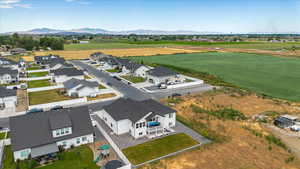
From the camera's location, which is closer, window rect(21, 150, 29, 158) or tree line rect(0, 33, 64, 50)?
window rect(21, 150, 29, 158)

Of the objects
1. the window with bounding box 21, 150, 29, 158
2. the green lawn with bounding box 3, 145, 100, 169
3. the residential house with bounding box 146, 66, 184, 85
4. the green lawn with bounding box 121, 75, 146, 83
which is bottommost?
the green lawn with bounding box 3, 145, 100, 169

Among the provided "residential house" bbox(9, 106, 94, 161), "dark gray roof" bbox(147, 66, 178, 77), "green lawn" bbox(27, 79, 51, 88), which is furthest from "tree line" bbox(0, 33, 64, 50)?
"residential house" bbox(9, 106, 94, 161)

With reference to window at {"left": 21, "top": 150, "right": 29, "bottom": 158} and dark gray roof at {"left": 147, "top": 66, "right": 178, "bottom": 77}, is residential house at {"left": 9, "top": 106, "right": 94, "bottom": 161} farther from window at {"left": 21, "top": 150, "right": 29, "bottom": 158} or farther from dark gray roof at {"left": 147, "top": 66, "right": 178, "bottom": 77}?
→ dark gray roof at {"left": 147, "top": 66, "right": 178, "bottom": 77}

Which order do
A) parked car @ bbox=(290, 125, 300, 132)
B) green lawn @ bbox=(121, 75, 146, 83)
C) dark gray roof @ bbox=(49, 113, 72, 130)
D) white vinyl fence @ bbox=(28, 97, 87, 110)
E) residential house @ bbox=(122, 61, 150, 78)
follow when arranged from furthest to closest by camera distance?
residential house @ bbox=(122, 61, 150, 78), green lawn @ bbox=(121, 75, 146, 83), white vinyl fence @ bbox=(28, 97, 87, 110), parked car @ bbox=(290, 125, 300, 132), dark gray roof @ bbox=(49, 113, 72, 130)

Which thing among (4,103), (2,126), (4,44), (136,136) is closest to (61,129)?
(136,136)

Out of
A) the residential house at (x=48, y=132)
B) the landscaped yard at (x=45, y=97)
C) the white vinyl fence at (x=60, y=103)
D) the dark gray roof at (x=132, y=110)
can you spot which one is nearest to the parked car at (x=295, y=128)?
the dark gray roof at (x=132, y=110)

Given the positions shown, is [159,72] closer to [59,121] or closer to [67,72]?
[67,72]

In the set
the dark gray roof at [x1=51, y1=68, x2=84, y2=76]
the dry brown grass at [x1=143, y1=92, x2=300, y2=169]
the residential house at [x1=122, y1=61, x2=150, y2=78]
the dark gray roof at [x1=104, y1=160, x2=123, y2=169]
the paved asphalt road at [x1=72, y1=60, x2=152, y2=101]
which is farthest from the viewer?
the residential house at [x1=122, y1=61, x2=150, y2=78]

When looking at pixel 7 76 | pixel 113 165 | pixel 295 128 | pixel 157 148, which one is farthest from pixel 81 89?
pixel 295 128

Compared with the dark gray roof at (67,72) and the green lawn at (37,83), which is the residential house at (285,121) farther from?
the green lawn at (37,83)

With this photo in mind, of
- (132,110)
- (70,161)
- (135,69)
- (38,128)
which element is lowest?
(70,161)
